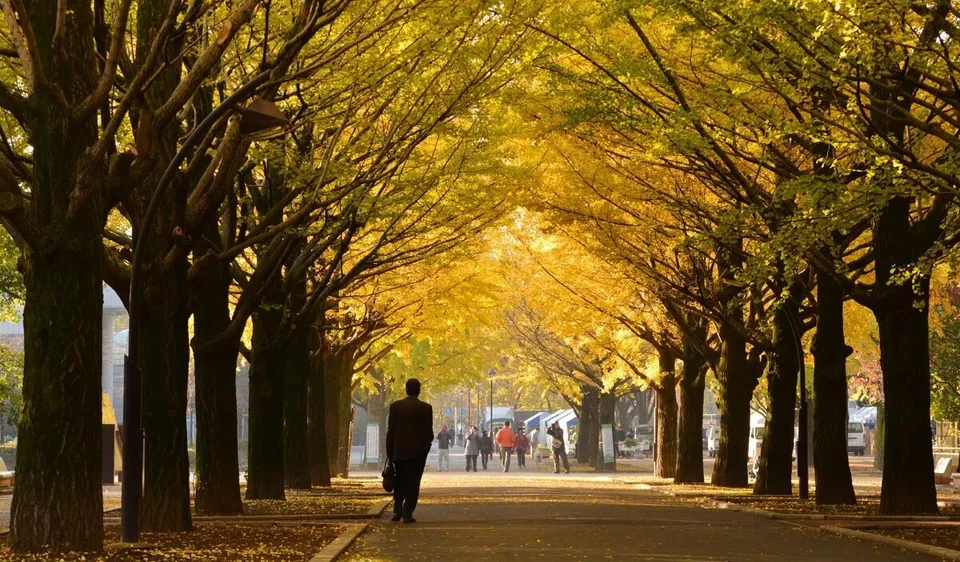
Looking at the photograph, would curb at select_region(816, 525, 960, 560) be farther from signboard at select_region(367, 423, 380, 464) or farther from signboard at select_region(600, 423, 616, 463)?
signboard at select_region(367, 423, 380, 464)

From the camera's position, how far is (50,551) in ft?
37.9

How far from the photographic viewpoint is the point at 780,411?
24.3 m

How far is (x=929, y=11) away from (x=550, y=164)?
12040 millimetres

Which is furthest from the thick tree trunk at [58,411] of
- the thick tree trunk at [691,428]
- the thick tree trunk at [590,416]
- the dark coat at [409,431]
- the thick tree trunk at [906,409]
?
the thick tree trunk at [590,416]

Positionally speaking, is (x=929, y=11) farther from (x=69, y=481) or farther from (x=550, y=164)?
(x=550, y=164)

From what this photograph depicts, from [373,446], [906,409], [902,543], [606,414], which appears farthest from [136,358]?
[373,446]

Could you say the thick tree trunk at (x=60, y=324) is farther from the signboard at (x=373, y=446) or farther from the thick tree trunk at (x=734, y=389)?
the signboard at (x=373, y=446)

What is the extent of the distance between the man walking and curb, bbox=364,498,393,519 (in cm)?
84

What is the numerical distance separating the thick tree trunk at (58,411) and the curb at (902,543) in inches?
286

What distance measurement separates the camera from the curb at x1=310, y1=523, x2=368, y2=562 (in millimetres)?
12031

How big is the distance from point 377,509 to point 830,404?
261 inches

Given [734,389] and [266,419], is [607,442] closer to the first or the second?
[734,389]

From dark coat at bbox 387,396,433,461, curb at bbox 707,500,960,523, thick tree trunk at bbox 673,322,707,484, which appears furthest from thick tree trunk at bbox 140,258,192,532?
thick tree trunk at bbox 673,322,707,484

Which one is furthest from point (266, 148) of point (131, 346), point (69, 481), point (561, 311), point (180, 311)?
point (561, 311)
